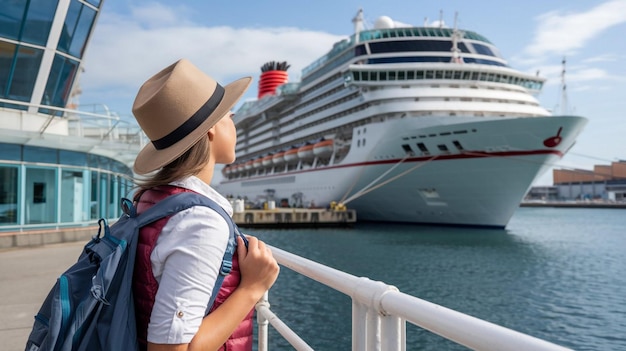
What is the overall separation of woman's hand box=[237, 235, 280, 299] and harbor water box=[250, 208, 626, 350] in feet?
22.9

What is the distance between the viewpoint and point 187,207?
1.28 metres

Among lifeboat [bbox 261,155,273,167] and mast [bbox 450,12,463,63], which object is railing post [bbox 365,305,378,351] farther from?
lifeboat [bbox 261,155,273,167]

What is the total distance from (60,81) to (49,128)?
1.74 metres

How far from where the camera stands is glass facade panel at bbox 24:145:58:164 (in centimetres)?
1213

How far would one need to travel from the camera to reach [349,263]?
15.6m

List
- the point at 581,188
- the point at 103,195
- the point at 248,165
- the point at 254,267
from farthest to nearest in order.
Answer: the point at 581,188, the point at 248,165, the point at 103,195, the point at 254,267

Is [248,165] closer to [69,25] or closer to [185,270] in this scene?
[69,25]

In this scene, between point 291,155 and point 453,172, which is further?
point 291,155

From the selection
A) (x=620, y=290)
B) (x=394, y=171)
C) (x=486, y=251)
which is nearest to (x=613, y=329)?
(x=620, y=290)

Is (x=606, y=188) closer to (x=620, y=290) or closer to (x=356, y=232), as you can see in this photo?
(x=356, y=232)

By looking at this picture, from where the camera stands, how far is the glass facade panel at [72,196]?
13.2 meters

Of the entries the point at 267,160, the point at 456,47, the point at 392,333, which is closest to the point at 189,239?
the point at 392,333

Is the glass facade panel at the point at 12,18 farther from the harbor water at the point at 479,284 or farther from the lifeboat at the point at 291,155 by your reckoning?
the lifeboat at the point at 291,155

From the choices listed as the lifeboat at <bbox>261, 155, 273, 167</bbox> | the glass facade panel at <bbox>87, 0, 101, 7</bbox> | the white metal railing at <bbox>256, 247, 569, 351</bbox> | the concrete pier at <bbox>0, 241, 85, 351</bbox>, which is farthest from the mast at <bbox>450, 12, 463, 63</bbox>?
the white metal railing at <bbox>256, 247, 569, 351</bbox>
